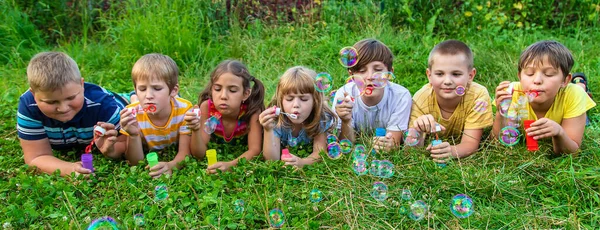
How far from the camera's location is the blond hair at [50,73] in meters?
3.50

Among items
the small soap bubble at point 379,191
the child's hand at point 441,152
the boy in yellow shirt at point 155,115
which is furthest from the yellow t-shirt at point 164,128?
the child's hand at point 441,152

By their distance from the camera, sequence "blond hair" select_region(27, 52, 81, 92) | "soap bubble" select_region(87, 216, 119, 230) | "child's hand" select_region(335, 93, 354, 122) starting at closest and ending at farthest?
"soap bubble" select_region(87, 216, 119, 230) < "blond hair" select_region(27, 52, 81, 92) < "child's hand" select_region(335, 93, 354, 122)

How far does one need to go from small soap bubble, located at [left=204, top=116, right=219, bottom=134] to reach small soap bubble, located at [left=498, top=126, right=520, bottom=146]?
186 cm

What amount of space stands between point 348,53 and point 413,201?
1367 millimetres

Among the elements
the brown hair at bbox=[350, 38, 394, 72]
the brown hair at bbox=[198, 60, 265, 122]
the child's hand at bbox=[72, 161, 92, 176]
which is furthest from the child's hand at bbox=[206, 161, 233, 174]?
the brown hair at bbox=[350, 38, 394, 72]

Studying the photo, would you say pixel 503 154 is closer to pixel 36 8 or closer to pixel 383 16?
pixel 383 16

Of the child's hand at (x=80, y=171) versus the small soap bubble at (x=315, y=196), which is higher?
the small soap bubble at (x=315, y=196)

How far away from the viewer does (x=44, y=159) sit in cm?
385

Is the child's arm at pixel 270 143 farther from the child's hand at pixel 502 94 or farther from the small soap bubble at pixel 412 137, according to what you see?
the child's hand at pixel 502 94

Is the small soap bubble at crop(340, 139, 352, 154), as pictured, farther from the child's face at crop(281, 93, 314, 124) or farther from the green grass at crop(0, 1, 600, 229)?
the child's face at crop(281, 93, 314, 124)

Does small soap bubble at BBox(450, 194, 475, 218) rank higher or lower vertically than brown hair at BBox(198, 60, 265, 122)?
lower

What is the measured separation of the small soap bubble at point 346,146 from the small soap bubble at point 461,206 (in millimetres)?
852

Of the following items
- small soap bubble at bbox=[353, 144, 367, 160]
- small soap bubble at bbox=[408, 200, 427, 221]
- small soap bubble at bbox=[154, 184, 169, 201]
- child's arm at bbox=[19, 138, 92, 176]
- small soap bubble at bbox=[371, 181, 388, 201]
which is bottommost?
child's arm at bbox=[19, 138, 92, 176]

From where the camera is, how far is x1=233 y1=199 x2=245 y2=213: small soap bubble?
10.1ft
